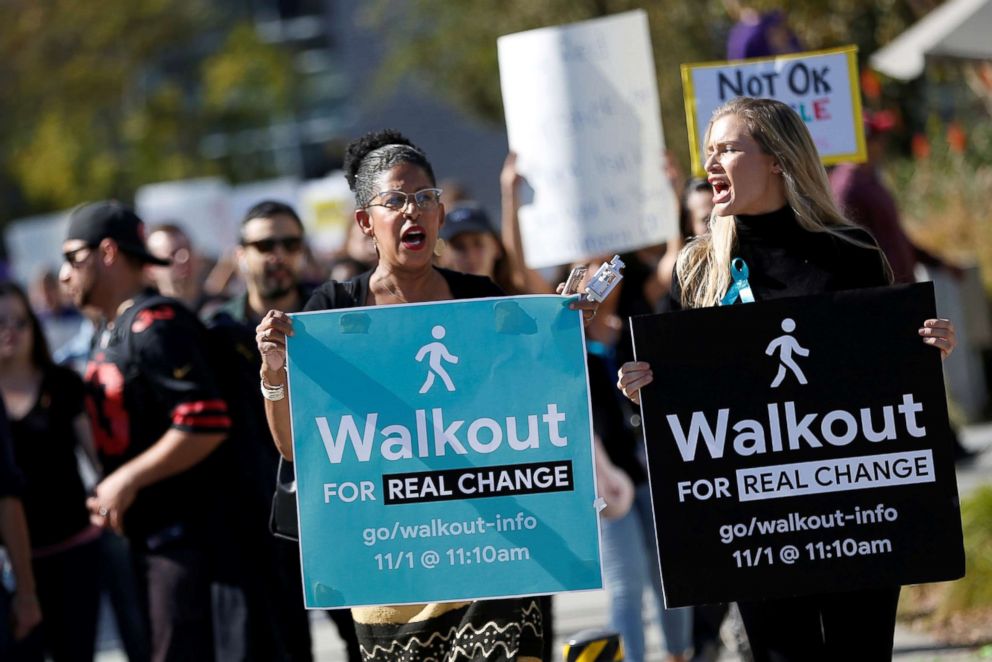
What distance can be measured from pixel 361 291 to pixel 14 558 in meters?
2.06

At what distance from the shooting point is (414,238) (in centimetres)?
430

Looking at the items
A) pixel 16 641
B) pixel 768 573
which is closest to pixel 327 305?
pixel 768 573

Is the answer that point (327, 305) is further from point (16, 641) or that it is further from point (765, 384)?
point (16, 641)

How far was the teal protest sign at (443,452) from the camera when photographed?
161 inches

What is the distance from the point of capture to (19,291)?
21.9 ft

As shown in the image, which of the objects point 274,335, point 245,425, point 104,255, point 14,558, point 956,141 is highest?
point 956,141

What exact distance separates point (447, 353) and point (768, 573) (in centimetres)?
98

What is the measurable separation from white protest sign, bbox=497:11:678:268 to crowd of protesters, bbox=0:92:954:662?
0.15 meters

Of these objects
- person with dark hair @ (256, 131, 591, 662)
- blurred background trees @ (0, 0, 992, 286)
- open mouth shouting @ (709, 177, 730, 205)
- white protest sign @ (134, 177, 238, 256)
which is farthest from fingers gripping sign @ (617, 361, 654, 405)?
white protest sign @ (134, 177, 238, 256)

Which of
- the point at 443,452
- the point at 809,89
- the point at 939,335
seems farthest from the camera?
the point at 809,89

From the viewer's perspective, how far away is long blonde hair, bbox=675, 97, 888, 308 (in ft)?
13.9

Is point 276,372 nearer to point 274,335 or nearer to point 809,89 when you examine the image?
point 274,335

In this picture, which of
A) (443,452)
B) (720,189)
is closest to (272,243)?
(443,452)

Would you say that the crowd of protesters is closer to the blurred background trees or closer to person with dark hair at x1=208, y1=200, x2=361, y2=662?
person with dark hair at x1=208, y1=200, x2=361, y2=662
